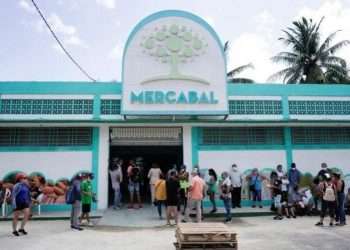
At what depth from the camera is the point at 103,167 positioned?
15.0 meters

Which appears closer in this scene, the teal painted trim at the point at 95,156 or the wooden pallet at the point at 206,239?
the wooden pallet at the point at 206,239

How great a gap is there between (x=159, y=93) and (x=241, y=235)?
284 inches

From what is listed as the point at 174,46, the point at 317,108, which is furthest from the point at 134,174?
the point at 317,108

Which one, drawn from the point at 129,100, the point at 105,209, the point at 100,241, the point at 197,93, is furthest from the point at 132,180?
the point at 100,241

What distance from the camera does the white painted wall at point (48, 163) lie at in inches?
579

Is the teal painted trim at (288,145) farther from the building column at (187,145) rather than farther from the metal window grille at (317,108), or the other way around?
the building column at (187,145)

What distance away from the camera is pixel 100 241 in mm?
9047

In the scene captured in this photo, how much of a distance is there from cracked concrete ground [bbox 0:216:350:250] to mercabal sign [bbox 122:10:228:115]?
5351 millimetres

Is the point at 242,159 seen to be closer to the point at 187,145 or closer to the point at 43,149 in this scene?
the point at 187,145

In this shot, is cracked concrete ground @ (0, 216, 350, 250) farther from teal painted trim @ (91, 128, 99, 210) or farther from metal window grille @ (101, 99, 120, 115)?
metal window grille @ (101, 99, 120, 115)

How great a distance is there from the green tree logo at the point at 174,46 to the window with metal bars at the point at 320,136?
16.0 ft

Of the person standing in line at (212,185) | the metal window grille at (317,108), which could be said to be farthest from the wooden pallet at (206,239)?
the metal window grille at (317,108)

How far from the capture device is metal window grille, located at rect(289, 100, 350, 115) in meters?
16.3

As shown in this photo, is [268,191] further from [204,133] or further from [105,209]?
[105,209]
